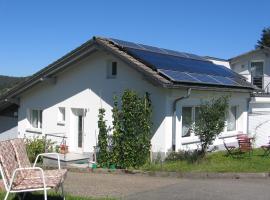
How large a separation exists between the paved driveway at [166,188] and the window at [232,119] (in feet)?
25.8

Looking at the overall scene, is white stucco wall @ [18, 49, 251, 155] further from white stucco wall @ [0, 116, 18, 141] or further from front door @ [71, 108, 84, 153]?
white stucco wall @ [0, 116, 18, 141]

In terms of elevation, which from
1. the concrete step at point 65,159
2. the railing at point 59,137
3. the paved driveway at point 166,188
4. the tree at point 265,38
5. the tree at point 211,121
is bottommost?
the paved driveway at point 166,188

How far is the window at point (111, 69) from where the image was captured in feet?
62.8

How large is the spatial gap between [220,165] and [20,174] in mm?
9039

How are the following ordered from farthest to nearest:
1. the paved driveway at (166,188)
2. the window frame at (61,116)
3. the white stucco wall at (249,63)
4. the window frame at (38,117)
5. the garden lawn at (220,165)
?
the white stucco wall at (249,63) → the window frame at (38,117) → the window frame at (61,116) → the garden lawn at (220,165) → the paved driveway at (166,188)

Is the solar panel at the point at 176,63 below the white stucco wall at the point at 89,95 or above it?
above

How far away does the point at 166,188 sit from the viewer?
12422mm

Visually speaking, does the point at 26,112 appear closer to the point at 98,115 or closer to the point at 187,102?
the point at 98,115

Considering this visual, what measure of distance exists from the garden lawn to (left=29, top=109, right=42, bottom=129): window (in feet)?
25.6

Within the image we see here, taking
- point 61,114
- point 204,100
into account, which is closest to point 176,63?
point 204,100

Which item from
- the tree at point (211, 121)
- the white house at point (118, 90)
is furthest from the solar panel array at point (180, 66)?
the tree at point (211, 121)

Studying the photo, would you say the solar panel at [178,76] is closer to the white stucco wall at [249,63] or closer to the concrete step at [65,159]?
the concrete step at [65,159]

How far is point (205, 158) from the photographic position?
672 inches

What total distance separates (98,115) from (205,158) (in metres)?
4.40
